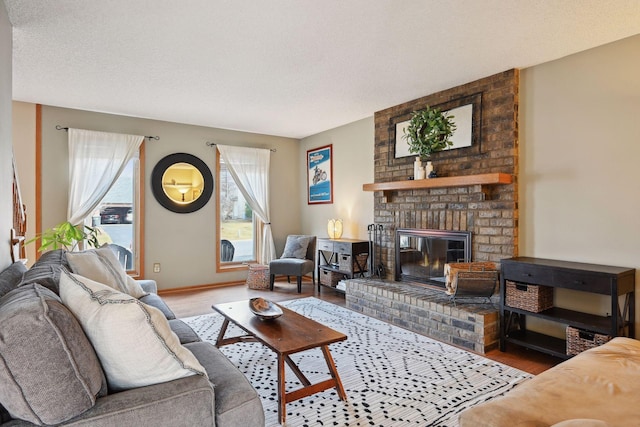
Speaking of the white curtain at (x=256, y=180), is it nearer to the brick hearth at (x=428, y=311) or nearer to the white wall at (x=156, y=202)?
the white wall at (x=156, y=202)

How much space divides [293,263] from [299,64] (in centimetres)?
298

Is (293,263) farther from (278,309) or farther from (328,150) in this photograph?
(278,309)

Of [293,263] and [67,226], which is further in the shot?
[293,263]

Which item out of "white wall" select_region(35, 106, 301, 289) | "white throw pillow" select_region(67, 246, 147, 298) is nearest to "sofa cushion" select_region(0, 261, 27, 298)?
"white throw pillow" select_region(67, 246, 147, 298)

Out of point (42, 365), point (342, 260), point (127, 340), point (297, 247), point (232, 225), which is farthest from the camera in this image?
point (232, 225)

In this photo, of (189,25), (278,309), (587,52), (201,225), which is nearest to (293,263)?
(201,225)

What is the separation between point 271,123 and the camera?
543 centimetres

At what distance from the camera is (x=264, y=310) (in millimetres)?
2738

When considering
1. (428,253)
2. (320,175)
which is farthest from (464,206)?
(320,175)

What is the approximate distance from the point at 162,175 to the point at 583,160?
199 inches

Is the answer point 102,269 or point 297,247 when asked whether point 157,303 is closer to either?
point 102,269

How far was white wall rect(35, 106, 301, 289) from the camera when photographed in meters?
4.57

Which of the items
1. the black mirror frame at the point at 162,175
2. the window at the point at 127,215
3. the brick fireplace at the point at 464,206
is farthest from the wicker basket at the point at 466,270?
the window at the point at 127,215

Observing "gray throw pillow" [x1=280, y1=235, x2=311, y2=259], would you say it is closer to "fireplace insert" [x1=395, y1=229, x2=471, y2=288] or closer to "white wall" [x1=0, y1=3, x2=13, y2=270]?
"fireplace insert" [x1=395, y1=229, x2=471, y2=288]
